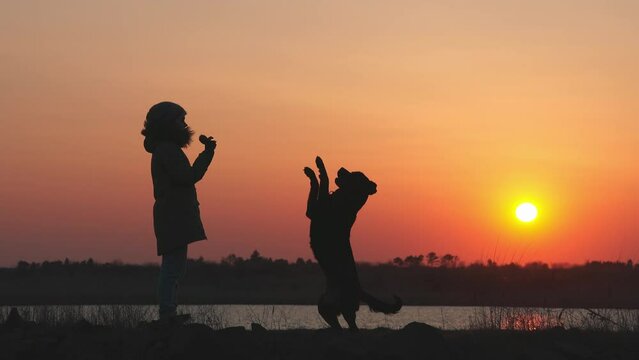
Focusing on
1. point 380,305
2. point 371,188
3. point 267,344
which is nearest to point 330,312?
point 380,305

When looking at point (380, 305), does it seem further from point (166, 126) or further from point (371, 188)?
point (166, 126)

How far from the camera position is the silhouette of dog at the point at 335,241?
11.1 metres

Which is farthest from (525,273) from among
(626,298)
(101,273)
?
(101,273)

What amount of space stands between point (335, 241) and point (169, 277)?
5.91 ft

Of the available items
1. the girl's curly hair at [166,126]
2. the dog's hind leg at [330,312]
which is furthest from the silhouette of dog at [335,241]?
the girl's curly hair at [166,126]

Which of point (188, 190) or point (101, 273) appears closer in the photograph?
point (188, 190)

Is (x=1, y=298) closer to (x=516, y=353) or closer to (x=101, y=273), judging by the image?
(x=101, y=273)

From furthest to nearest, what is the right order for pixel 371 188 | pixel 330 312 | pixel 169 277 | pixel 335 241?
pixel 371 188 < pixel 335 241 < pixel 330 312 < pixel 169 277

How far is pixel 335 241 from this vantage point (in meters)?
11.2

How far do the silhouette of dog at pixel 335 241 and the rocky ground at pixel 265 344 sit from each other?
0.32 m

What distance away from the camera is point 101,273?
51250 millimetres

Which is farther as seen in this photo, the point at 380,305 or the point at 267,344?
the point at 380,305

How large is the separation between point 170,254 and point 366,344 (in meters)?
2.30

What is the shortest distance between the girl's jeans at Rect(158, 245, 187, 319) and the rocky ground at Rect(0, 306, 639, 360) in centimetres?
25
